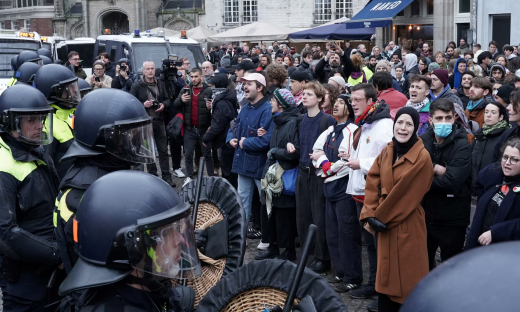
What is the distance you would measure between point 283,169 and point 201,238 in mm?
3235

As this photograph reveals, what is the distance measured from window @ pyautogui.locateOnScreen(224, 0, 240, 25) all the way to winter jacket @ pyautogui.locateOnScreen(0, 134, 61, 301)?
126 ft

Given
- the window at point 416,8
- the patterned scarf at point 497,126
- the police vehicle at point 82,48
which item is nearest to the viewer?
the patterned scarf at point 497,126

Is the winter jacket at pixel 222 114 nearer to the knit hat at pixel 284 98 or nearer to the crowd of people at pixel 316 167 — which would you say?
the crowd of people at pixel 316 167

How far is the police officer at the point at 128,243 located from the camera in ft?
8.30

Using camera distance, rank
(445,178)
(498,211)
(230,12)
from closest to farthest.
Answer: (498,211)
(445,178)
(230,12)

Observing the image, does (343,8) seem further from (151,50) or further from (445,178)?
(445,178)

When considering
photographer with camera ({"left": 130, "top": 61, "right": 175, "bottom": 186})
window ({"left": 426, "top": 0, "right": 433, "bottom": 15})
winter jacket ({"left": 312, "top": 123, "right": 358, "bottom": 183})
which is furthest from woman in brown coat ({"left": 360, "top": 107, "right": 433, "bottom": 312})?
window ({"left": 426, "top": 0, "right": 433, "bottom": 15})

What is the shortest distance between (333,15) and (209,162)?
1175 inches

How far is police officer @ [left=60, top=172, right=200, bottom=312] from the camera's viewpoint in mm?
2531

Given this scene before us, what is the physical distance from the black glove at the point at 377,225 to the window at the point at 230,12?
37.9 metres

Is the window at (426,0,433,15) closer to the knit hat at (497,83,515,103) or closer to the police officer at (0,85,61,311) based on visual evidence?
the knit hat at (497,83,515,103)

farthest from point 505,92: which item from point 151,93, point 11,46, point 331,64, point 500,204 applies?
point 11,46

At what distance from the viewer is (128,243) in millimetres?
2518

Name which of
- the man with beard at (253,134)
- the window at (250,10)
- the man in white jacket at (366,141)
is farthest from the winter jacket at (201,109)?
the window at (250,10)
